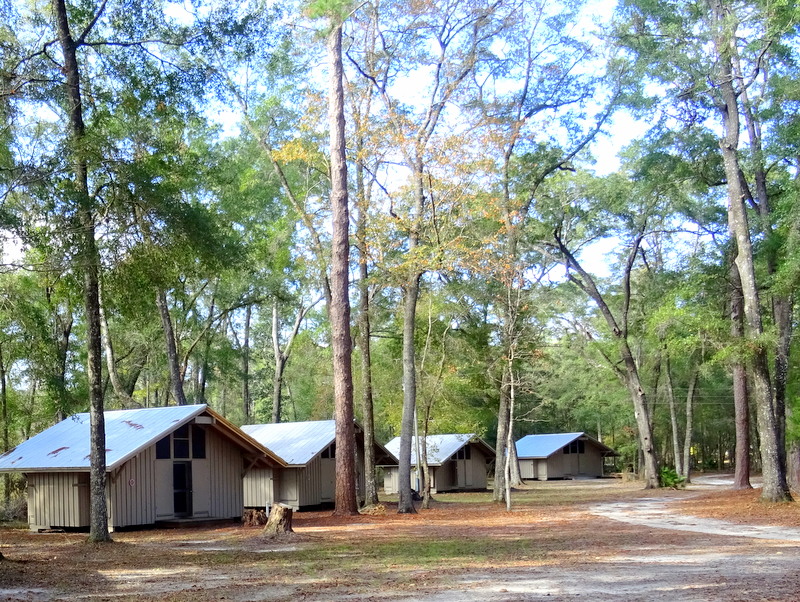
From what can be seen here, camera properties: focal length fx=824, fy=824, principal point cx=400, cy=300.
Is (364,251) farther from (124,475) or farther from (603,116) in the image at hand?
(603,116)

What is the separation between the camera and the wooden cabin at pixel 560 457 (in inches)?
2153

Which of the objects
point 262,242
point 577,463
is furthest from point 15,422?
point 577,463

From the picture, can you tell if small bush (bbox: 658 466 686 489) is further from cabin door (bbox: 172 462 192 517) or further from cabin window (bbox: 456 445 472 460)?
cabin door (bbox: 172 462 192 517)

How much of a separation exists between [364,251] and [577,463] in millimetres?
37737

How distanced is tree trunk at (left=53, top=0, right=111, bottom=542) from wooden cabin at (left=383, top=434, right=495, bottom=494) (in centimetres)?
2553

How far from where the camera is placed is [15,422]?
26109 mm

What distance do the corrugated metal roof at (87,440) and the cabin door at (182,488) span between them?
1.41m

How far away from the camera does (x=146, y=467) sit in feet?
68.4

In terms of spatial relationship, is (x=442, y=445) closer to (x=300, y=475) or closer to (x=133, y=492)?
(x=300, y=475)

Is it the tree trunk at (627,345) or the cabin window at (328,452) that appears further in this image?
the tree trunk at (627,345)

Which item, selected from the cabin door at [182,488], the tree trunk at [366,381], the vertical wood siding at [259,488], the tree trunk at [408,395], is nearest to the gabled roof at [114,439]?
Result: the cabin door at [182,488]

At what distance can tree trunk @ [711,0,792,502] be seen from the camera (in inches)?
799

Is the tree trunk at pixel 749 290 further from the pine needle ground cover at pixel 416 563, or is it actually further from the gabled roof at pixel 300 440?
the gabled roof at pixel 300 440

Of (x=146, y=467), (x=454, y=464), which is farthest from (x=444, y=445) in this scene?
(x=146, y=467)
